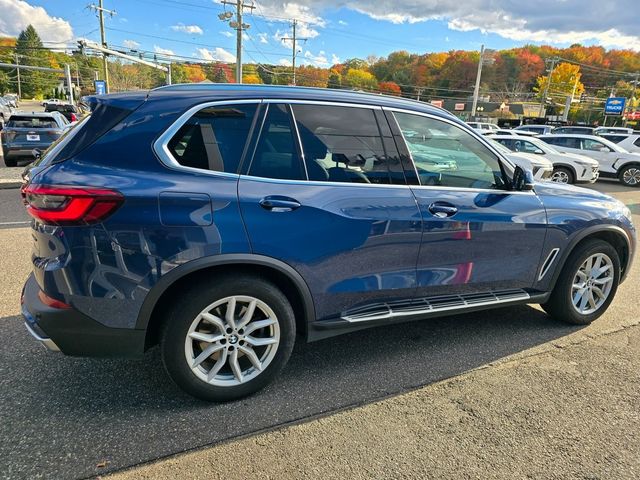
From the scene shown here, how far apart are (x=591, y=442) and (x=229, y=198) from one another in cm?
241

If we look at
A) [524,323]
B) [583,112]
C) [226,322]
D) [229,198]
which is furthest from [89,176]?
[583,112]

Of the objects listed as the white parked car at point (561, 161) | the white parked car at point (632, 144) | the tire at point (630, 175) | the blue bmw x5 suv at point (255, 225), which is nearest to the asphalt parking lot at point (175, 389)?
the blue bmw x5 suv at point (255, 225)

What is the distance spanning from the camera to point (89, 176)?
7.64 feet

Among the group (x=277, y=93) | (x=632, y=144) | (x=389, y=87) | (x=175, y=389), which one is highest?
(x=389, y=87)

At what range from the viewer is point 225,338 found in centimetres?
264

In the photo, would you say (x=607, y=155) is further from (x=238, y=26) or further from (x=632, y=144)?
(x=238, y=26)

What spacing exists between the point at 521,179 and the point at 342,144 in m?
A: 1.45

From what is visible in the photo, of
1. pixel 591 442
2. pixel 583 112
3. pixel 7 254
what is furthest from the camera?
pixel 583 112

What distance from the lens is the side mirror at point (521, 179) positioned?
3.37 meters

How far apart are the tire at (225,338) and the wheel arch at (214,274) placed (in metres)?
0.07

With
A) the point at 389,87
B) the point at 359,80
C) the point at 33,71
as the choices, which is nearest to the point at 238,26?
the point at 359,80

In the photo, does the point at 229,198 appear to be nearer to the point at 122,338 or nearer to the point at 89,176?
the point at 89,176

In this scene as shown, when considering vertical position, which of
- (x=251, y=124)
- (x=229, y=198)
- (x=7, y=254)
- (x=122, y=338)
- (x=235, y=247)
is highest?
(x=251, y=124)

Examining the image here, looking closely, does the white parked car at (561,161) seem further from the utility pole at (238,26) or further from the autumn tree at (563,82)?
the autumn tree at (563,82)
